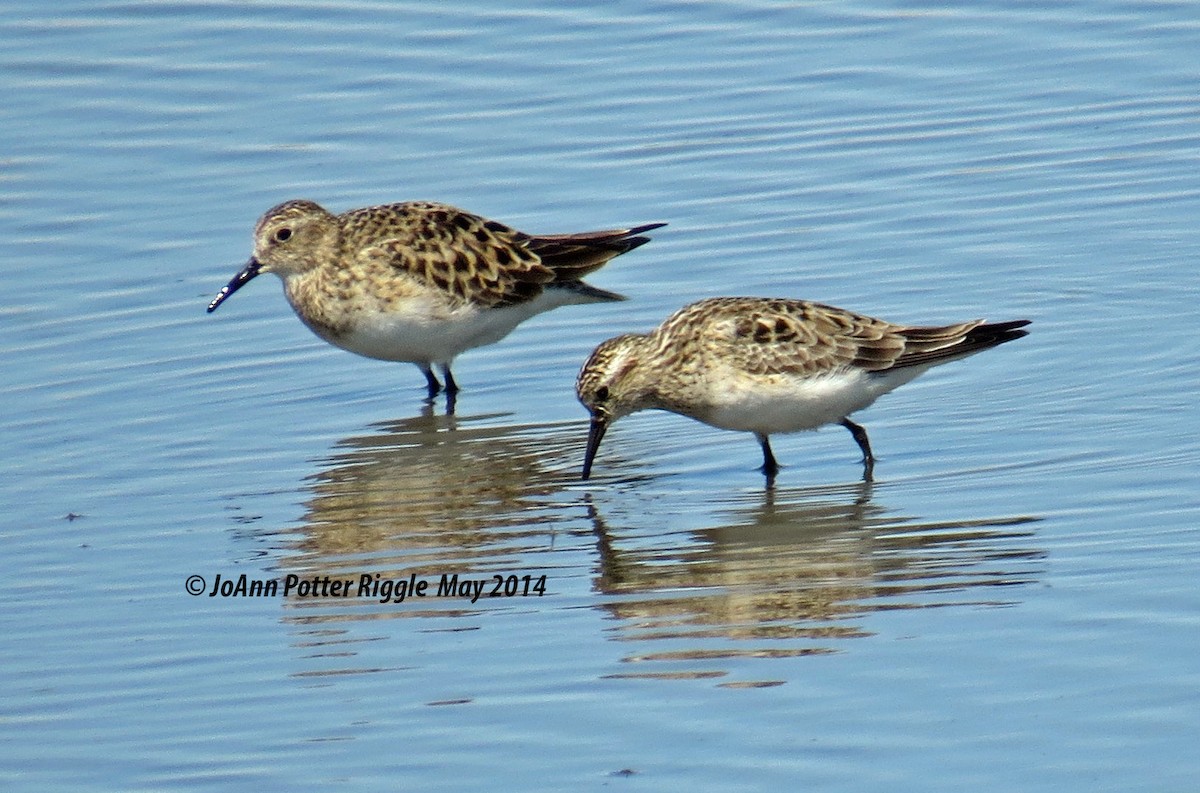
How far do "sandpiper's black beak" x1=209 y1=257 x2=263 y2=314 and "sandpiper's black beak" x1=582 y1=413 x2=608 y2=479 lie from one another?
3.21 meters

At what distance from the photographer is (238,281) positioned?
13266 mm

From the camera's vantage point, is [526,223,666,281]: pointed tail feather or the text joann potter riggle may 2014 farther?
[526,223,666,281]: pointed tail feather

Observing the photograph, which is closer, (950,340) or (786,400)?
(786,400)

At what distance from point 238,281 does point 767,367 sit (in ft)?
13.4

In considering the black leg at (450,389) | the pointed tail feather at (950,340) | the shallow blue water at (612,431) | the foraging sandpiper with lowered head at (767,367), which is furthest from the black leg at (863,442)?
the black leg at (450,389)

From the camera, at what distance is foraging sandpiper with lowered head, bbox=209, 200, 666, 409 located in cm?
1311

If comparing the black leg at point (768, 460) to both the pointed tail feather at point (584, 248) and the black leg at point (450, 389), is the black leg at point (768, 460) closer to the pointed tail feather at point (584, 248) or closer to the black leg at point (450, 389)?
the black leg at point (450, 389)

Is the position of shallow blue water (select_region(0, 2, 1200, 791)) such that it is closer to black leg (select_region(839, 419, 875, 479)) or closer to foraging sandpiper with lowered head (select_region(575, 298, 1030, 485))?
black leg (select_region(839, 419, 875, 479))

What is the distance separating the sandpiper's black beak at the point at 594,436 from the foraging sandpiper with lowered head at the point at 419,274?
7.07ft

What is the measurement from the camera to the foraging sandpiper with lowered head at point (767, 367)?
10773 mm

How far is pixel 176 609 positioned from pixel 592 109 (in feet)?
29.5

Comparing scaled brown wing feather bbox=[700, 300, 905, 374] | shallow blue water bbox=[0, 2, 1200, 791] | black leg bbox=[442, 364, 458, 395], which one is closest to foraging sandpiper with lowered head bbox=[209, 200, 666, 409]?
black leg bbox=[442, 364, 458, 395]

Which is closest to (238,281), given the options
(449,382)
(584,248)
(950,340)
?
(449,382)

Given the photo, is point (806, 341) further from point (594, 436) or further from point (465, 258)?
point (465, 258)
